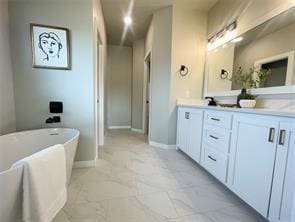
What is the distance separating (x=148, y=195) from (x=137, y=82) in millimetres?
3680

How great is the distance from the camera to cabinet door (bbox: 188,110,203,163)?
236 centimetres

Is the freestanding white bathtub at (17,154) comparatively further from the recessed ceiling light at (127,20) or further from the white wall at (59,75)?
the recessed ceiling light at (127,20)

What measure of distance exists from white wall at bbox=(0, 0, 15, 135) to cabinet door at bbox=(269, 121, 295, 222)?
8.63 feet

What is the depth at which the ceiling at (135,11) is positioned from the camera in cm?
297

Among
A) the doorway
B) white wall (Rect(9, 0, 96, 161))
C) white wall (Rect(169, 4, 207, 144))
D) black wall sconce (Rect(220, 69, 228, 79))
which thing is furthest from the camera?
the doorway

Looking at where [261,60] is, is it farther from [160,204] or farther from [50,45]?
[50,45]

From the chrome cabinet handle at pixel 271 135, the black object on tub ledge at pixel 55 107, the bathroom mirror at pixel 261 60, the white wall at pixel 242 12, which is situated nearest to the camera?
the chrome cabinet handle at pixel 271 135

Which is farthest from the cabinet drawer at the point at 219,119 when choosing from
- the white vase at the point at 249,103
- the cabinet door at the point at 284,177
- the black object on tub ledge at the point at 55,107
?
the black object on tub ledge at the point at 55,107

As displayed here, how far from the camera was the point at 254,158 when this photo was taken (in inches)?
54.2

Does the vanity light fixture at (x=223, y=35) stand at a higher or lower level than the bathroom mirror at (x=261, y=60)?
higher

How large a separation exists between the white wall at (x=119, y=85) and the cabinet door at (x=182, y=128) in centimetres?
265

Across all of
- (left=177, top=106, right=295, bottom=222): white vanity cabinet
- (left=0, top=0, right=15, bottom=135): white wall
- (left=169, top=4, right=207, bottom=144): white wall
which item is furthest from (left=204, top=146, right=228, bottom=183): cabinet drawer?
(left=0, top=0, right=15, bottom=135): white wall

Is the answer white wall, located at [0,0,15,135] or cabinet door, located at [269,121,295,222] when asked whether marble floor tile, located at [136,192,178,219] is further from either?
white wall, located at [0,0,15,135]

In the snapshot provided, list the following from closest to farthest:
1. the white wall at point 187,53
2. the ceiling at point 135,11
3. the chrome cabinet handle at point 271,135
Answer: the chrome cabinet handle at point 271,135 < the ceiling at point 135,11 < the white wall at point 187,53
